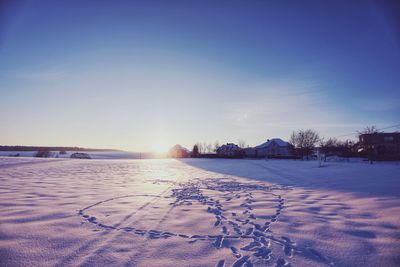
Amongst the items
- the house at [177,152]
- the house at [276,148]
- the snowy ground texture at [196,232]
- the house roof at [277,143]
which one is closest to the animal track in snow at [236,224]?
the snowy ground texture at [196,232]

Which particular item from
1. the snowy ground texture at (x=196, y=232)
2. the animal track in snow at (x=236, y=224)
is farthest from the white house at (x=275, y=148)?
the snowy ground texture at (x=196, y=232)

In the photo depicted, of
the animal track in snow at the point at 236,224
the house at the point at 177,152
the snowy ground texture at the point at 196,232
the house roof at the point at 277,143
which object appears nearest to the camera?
the snowy ground texture at the point at 196,232

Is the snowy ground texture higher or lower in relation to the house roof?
lower

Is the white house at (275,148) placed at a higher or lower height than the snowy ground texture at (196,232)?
higher

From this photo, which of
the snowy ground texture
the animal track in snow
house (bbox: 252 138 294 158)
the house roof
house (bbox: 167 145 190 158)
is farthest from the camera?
the house roof

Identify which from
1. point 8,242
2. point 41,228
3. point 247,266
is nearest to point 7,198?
point 41,228

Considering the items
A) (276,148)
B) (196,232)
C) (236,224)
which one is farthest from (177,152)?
(196,232)

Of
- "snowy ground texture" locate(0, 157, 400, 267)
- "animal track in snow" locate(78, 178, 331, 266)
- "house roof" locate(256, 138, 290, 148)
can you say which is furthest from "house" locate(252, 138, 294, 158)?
"snowy ground texture" locate(0, 157, 400, 267)

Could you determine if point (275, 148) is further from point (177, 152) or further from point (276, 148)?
point (177, 152)

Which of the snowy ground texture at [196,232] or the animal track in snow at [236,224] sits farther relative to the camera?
the animal track in snow at [236,224]

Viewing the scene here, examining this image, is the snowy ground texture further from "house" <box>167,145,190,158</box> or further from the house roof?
the house roof

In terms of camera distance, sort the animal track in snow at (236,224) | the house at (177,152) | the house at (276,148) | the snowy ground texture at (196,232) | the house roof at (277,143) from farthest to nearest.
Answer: the house roof at (277,143) < the house at (276,148) < the house at (177,152) < the animal track in snow at (236,224) < the snowy ground texture at (196,232)

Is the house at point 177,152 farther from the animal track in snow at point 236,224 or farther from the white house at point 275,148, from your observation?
the animal track in snow at point 236,224

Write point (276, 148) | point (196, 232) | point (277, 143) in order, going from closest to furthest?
1. point (196, 232)
2. point (276, 148)
3. point (277, 143)
